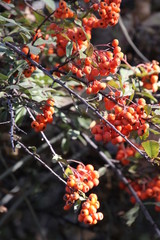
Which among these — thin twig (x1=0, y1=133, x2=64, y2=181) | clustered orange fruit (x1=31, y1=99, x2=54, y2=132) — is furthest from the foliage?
thin twig (x1=0, y1=133, x2=64, y2=181)

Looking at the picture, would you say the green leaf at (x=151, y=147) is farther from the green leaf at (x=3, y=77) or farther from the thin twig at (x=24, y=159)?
the thin twig at (x=24, y=159)

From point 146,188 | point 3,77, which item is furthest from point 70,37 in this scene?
point 146,188

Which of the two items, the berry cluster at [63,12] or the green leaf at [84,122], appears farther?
the green leaf at [84,122]

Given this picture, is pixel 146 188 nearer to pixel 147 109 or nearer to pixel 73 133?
pixel 73 133

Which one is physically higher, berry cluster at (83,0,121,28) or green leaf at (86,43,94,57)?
berry cluster at (83,0,121,28)

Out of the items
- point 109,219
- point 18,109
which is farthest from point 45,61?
point 109,219

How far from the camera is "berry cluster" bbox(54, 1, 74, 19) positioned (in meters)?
1.93

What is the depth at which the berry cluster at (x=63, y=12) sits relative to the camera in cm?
193

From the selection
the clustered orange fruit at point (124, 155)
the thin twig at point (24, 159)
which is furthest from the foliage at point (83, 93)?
the thin twig at point (24, 159)

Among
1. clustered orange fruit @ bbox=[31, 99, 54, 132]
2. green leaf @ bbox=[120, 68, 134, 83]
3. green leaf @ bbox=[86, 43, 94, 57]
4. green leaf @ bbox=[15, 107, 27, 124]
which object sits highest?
green leaf @ bbox=[86, 43, 94, 57]

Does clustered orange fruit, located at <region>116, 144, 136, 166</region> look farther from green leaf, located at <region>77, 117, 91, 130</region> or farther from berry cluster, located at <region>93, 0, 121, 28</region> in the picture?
berry cluster, located at <region>93, 0, 121, 28</region>

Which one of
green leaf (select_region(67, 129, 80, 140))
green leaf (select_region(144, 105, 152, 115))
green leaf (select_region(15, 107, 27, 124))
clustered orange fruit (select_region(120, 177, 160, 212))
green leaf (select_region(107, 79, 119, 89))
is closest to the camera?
green leaf (select_region(144, 105, 152, 115))

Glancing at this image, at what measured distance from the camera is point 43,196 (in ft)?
12.4

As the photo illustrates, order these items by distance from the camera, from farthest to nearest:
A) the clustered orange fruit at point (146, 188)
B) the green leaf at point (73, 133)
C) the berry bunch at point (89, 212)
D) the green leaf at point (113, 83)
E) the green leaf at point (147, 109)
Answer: the clustered orange fruit at point (146, 188) → the green leaf at point (73, 133) → the green leaf at point (113, 83) → the green leaf at point (147, 109) → the berry bunch at point (89, 212)
